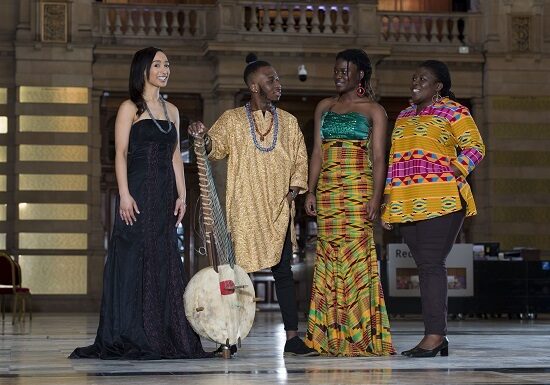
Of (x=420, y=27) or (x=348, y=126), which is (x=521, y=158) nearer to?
(x=420, y=27)

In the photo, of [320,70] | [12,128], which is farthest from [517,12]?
[12,128]

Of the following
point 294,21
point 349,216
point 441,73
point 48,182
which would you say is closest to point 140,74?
point 349,216

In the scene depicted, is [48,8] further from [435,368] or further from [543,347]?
[435,368]

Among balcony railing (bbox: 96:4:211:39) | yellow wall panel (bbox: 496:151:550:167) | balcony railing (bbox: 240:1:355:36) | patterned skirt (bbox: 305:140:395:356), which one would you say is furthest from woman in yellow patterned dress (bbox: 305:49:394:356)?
yellow wall panel (bbox: 496:151:550:167)

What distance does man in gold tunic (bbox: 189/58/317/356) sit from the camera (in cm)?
780

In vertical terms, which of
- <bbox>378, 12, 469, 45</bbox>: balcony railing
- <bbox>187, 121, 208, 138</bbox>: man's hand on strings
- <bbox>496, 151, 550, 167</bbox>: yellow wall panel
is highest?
<bbox>378, 12, 469, 45</bbox>: balcony railing

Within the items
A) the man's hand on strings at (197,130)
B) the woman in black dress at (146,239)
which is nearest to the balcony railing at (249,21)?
the woman in black dress at (146,239)

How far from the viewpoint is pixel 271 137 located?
26.0 feet

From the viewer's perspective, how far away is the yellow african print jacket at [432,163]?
24.8 feet

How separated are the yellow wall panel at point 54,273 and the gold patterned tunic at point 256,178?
1286 centimetres

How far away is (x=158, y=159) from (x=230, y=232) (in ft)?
2.18

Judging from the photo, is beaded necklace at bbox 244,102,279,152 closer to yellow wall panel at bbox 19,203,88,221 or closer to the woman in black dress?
the woman in black dress

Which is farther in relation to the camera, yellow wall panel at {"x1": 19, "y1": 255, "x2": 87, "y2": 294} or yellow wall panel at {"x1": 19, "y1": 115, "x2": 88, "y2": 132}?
yellow wall panel at {"x1": 19, "y1": 115, "x2": 88, "y2": 132}

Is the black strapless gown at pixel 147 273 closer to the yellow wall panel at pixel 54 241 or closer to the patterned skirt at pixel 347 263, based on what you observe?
the patterned skirt at pixel 347 263
